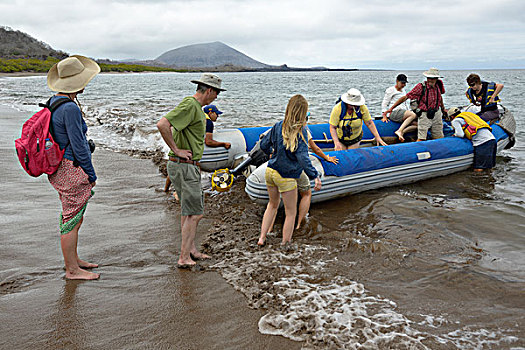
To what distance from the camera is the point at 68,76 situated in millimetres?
3133

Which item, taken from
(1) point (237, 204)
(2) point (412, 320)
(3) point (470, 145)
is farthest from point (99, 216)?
(3) point (470, 145)

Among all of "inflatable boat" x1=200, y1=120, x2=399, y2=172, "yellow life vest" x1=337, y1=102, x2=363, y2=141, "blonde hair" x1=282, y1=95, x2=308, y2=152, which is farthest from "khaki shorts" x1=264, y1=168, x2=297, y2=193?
"inflatable boat" x1=200, y1=120, x2=399, y2=172

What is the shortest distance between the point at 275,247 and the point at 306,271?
583 millimetres

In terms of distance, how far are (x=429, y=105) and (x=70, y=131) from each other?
6.68 meters

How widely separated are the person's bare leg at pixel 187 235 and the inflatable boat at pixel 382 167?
5.23 ft

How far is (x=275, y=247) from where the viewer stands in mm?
4105

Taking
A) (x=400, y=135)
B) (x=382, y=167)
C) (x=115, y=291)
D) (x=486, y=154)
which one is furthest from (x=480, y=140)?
(x=115, y=291)

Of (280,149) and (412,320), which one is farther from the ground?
(280,149)

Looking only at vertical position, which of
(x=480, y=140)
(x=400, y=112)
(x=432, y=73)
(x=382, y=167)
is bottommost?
(x=382, y=167)

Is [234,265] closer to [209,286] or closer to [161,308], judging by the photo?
[209,286]

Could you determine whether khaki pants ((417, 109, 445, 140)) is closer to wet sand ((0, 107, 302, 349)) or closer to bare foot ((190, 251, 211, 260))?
wet sand ((0, 107, 302, 349))

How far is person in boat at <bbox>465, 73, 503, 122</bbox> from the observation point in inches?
309

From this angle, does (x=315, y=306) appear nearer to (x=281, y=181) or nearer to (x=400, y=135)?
(x=281, y=181)

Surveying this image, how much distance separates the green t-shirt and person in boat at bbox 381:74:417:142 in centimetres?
570
